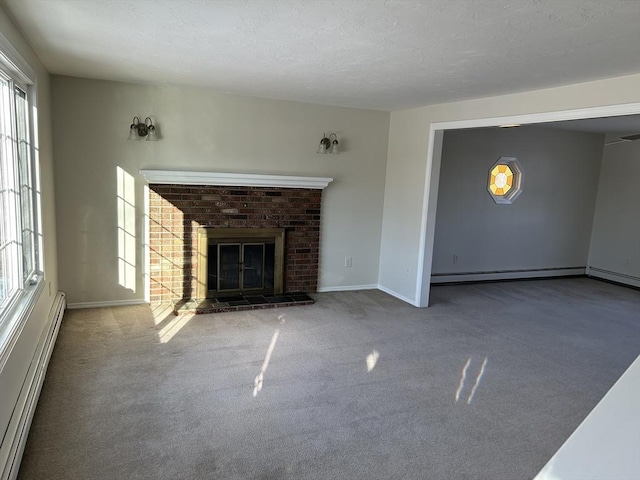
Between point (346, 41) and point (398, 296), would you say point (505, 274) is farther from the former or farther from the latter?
point (346, 41)

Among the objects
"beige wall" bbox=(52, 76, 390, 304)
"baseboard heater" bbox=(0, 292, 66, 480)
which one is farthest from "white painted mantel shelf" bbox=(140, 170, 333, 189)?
"baseboard heater" bbox=(0, 292, 66, 480)

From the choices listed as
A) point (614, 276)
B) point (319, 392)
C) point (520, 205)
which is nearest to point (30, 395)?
point (319, 392)

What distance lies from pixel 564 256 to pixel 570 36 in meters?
5.81

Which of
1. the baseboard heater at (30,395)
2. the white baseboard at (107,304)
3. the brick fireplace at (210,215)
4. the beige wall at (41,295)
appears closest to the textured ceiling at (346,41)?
the beige wall at (41,295)

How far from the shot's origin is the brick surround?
471 centimetres

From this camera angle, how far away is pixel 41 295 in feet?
10.8

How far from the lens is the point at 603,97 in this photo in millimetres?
3402

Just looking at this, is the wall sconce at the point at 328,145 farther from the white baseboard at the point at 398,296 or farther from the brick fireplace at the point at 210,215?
the white baseboard at the point at 398,296

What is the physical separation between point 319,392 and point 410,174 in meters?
3.05

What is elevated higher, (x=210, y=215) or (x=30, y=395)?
(x=210, y=215)

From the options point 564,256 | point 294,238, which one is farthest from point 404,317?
point 564,256

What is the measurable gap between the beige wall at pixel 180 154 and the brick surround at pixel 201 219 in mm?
181

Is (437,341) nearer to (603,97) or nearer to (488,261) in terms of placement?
(603,97)

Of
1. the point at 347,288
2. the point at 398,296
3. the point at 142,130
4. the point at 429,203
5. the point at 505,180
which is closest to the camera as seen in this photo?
the point at 142,130
